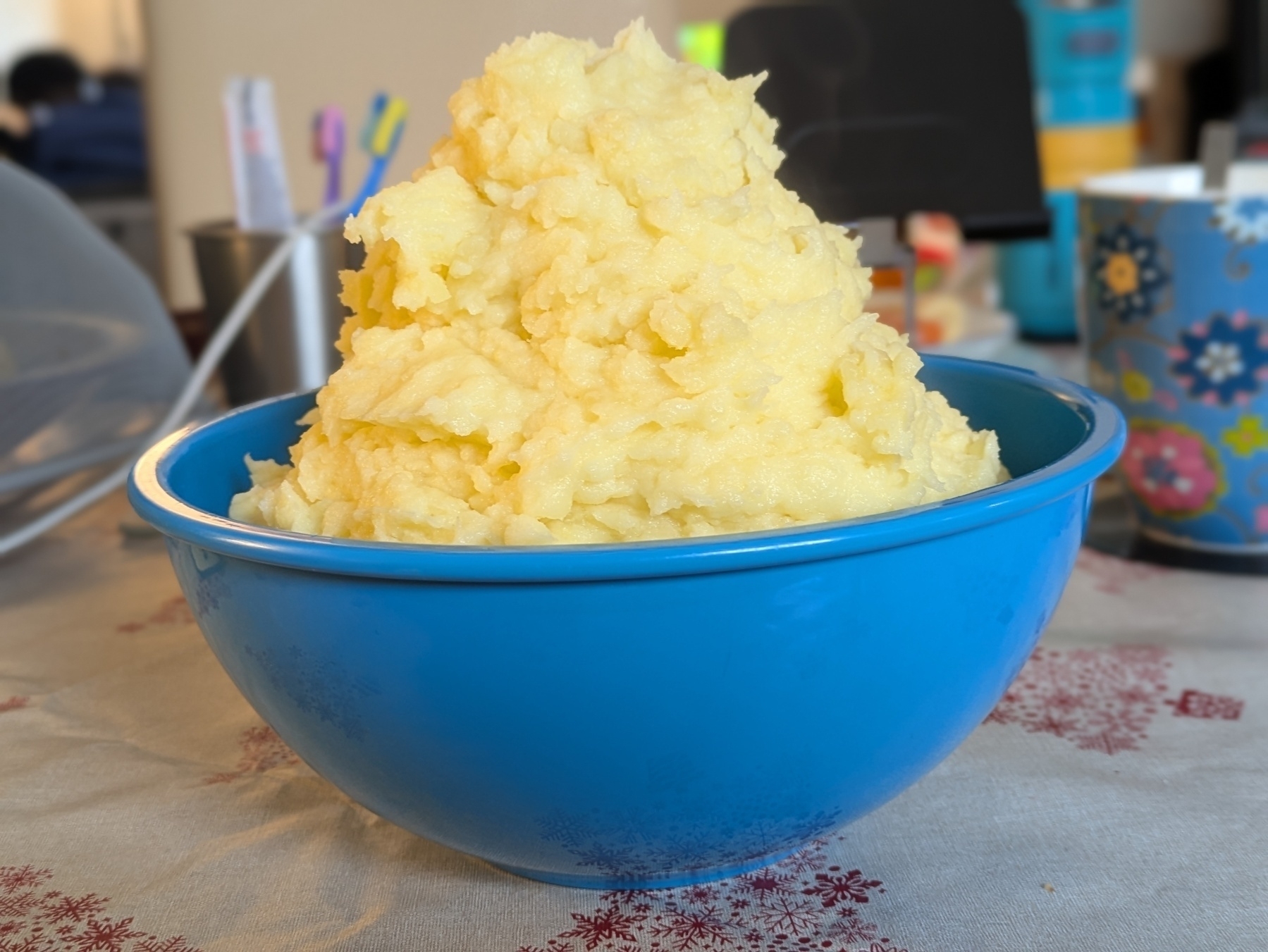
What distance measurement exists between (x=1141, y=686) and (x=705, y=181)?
1.38 feet

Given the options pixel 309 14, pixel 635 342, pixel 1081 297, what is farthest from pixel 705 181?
pixel 309 14

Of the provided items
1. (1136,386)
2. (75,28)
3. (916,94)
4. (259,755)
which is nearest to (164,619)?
(259,755)

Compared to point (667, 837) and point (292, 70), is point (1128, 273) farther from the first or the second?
point (292, 70)

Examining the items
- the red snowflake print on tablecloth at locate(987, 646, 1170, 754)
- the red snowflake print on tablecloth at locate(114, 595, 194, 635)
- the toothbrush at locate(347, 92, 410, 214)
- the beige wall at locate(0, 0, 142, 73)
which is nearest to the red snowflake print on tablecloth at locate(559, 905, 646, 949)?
A: the red snowflake print on tablecloth at locate(987, 646, 1170, 754)

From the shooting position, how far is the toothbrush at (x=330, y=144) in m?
1.35

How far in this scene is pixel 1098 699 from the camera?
72 cm

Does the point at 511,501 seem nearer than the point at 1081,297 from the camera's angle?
Yes

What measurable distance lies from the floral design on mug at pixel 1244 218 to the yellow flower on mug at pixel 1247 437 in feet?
0.45

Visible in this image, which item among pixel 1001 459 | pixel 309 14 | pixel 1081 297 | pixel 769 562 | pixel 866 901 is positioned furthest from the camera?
pixel 309 14

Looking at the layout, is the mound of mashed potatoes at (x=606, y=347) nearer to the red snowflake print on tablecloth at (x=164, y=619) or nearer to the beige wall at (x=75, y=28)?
the red snowflake print on tablecloth at (x=164, y=619)

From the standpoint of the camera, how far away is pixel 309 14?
1.80 meters

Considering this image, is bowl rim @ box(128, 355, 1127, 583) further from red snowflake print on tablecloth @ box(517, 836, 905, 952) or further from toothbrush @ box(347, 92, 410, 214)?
toothbrush @ box(347, 92, 410, 214)

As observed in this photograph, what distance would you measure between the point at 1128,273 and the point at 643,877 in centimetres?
65

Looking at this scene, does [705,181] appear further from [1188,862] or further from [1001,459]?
[1188,862]
